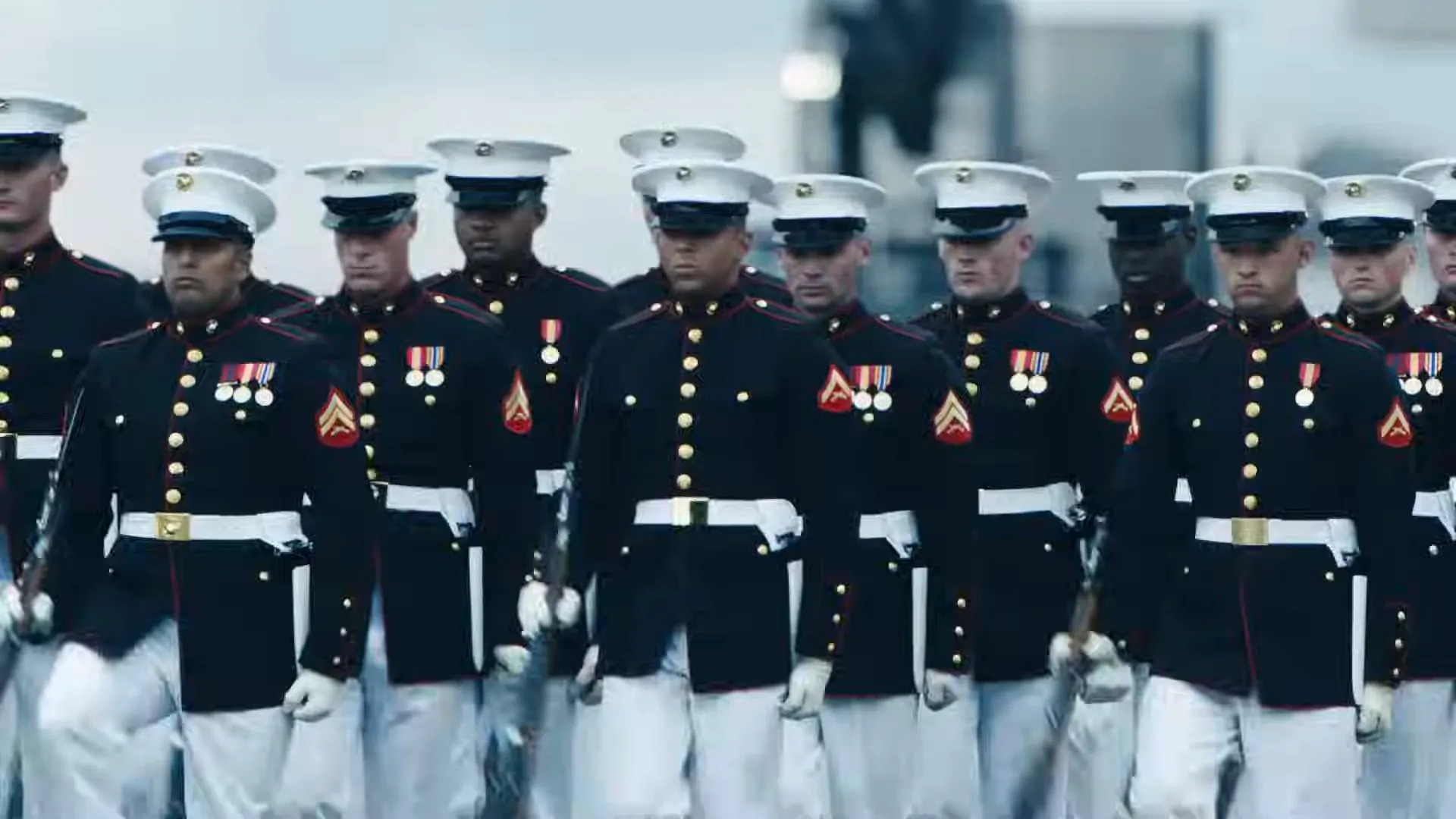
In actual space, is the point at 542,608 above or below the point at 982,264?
below

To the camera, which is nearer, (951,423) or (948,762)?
(951,423)

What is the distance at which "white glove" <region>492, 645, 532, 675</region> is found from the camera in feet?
41.5

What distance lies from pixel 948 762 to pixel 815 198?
5.71 ft

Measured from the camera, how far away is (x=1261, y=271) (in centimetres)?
1155

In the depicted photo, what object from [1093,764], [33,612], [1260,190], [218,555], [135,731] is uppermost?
[1260,190]

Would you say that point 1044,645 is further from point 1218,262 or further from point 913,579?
point 1218,262

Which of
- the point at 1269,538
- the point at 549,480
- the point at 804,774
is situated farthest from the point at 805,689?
the point at 549,480

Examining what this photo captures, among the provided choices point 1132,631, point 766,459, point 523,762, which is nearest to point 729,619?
point 766,459

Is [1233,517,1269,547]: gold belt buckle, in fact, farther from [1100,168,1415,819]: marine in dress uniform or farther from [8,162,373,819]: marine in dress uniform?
[8,162,373,819]: marine in dress uniform

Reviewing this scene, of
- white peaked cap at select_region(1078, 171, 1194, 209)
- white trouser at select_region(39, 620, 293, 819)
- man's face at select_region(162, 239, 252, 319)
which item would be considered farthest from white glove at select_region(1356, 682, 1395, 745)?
man's face at select_region(162, 239, 252, 319)

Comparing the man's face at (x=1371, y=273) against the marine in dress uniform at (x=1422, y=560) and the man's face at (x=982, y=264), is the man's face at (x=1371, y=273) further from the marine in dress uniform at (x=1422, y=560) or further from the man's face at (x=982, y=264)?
the man's face at (x=982, y=264)

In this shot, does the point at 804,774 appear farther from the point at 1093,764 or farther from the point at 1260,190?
the point at 1093,764

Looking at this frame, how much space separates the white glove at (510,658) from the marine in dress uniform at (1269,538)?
1.96 metres

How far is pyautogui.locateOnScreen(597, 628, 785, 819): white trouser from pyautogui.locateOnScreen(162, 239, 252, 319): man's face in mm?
1427
